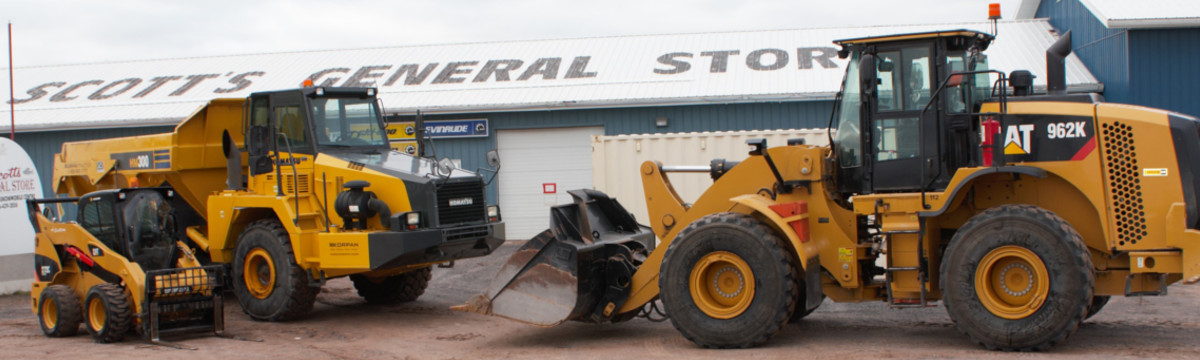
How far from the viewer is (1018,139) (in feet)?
26.7

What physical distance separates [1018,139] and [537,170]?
15.3 meters

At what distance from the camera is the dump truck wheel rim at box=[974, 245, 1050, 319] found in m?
7.75

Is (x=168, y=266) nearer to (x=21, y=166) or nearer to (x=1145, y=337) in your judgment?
(x=21, y=166)

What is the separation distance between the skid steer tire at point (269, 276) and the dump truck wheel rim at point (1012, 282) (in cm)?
691

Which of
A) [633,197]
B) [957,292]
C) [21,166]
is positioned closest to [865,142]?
[957,292]

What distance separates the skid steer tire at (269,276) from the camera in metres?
11.1

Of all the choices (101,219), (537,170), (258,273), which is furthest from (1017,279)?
(537,170)

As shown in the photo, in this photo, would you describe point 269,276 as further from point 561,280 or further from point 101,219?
point 561,280

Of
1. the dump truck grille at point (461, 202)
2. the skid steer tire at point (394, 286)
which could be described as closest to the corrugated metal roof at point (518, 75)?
the skid steer tire at point (394, 286)

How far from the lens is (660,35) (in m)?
27.8

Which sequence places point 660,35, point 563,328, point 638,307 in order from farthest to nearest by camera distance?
1. point 660,35
2. point 563,328
3. point 638,307

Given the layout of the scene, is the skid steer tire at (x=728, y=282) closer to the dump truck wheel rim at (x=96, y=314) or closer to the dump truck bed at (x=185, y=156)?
the dump truck wheel rim at (x=96, y=314)

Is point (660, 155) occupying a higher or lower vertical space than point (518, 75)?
lower

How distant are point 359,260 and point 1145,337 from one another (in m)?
7.31
